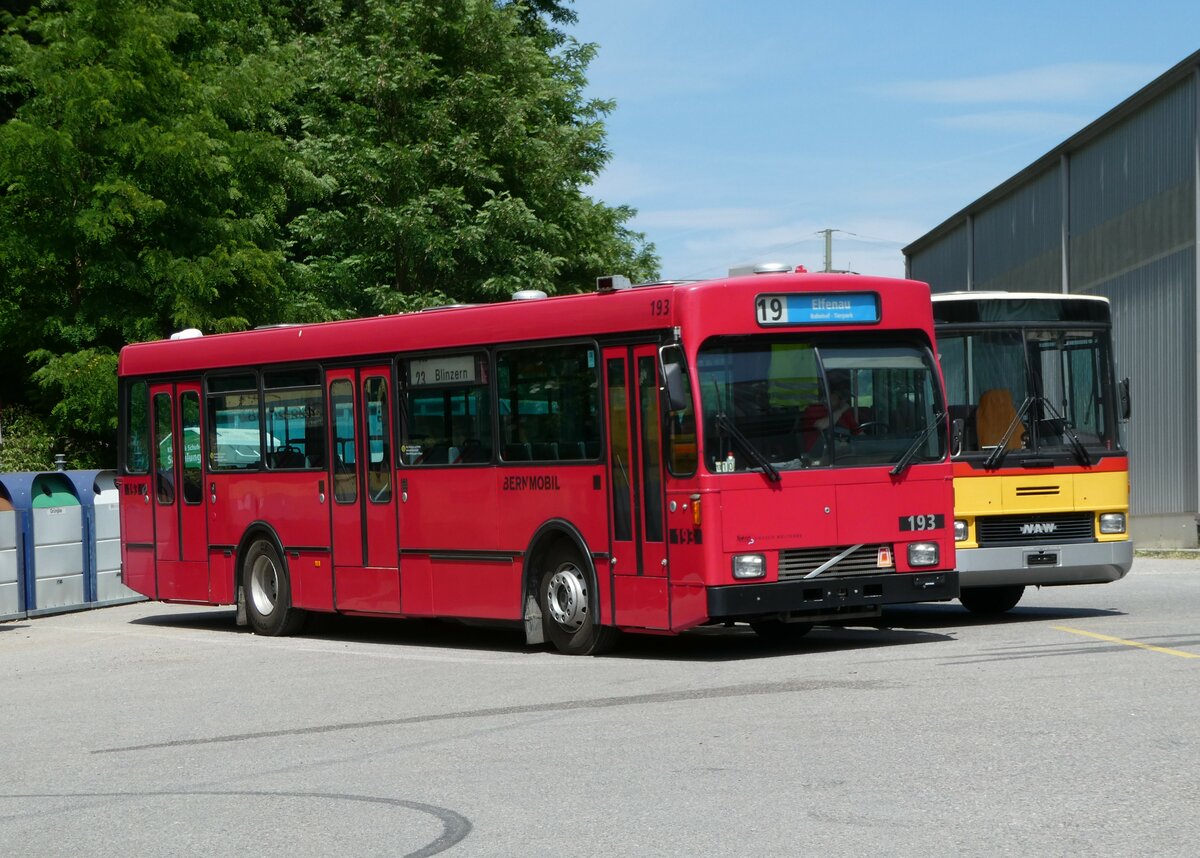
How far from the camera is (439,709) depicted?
11508 millimetres

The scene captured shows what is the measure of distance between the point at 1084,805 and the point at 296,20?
40.5 meters

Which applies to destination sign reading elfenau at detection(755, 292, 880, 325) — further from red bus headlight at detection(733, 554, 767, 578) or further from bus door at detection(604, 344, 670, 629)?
red bus headlight at detection(733, 554, 767, 578)

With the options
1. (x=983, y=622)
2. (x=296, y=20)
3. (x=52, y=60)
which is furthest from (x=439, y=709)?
(x=296, y=20)

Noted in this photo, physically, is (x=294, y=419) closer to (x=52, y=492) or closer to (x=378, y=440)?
(x=378, y=440)

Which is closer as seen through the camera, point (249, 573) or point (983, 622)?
point (983, 622)

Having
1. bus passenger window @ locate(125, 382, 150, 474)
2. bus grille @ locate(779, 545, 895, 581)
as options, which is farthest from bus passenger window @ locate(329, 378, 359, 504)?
bus grille @ locate(779, 545, 895, 581)

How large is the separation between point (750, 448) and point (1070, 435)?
161 inches

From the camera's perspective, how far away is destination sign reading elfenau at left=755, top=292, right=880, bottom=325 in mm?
13367

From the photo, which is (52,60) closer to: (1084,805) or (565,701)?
(565,701)

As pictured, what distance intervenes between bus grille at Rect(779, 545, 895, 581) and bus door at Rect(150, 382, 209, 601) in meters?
7.91

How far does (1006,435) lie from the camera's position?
15.8m

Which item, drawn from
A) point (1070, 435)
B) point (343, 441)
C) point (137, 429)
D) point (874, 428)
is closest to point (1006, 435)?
point (1070, 435)

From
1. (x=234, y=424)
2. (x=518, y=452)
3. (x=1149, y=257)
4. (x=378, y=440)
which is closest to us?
(x=518, y=452)

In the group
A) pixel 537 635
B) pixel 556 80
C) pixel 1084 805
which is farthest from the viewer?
pixel 556 80
